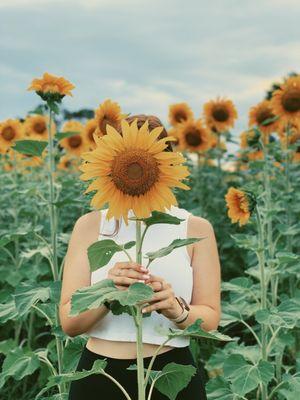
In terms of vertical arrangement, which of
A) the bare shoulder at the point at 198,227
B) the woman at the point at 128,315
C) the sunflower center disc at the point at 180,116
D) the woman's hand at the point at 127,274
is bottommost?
the woman at the point at 128,315

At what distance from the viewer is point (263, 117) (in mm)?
6109

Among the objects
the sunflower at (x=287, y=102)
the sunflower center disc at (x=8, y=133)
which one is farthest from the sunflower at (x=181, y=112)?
the sunflower center disc at (x=8, y=133)

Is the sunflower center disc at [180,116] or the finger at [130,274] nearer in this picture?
the finger at [130,274]

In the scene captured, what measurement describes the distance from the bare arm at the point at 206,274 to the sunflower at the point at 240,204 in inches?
43.5

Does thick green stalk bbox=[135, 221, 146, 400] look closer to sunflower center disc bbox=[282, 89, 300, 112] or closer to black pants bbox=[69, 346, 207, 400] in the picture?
black pants bbox=[69, 346, 207, 400]

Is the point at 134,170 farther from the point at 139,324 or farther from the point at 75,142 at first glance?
the point at 75,142

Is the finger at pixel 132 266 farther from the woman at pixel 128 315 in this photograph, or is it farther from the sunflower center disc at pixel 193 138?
the sunflower center disc at pixel 193 138

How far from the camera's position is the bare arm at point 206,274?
2029 millimetres

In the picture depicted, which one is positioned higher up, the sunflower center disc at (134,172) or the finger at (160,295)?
the sunflower center disc at (134,172)

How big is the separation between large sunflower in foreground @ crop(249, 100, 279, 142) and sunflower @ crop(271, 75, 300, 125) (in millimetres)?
524

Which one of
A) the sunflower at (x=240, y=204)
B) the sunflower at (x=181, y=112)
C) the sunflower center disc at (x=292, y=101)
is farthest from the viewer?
the sunflower at (x=181, y=112)

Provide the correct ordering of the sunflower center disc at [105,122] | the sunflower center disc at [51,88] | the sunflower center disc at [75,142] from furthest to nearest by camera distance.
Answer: the sunflower center disc at [75,142], the sunflower center disc at [105,122], the sunflower center disc at [51,88]

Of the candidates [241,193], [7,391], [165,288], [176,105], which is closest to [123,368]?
[165,288]

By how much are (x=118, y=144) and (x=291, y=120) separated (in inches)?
162
